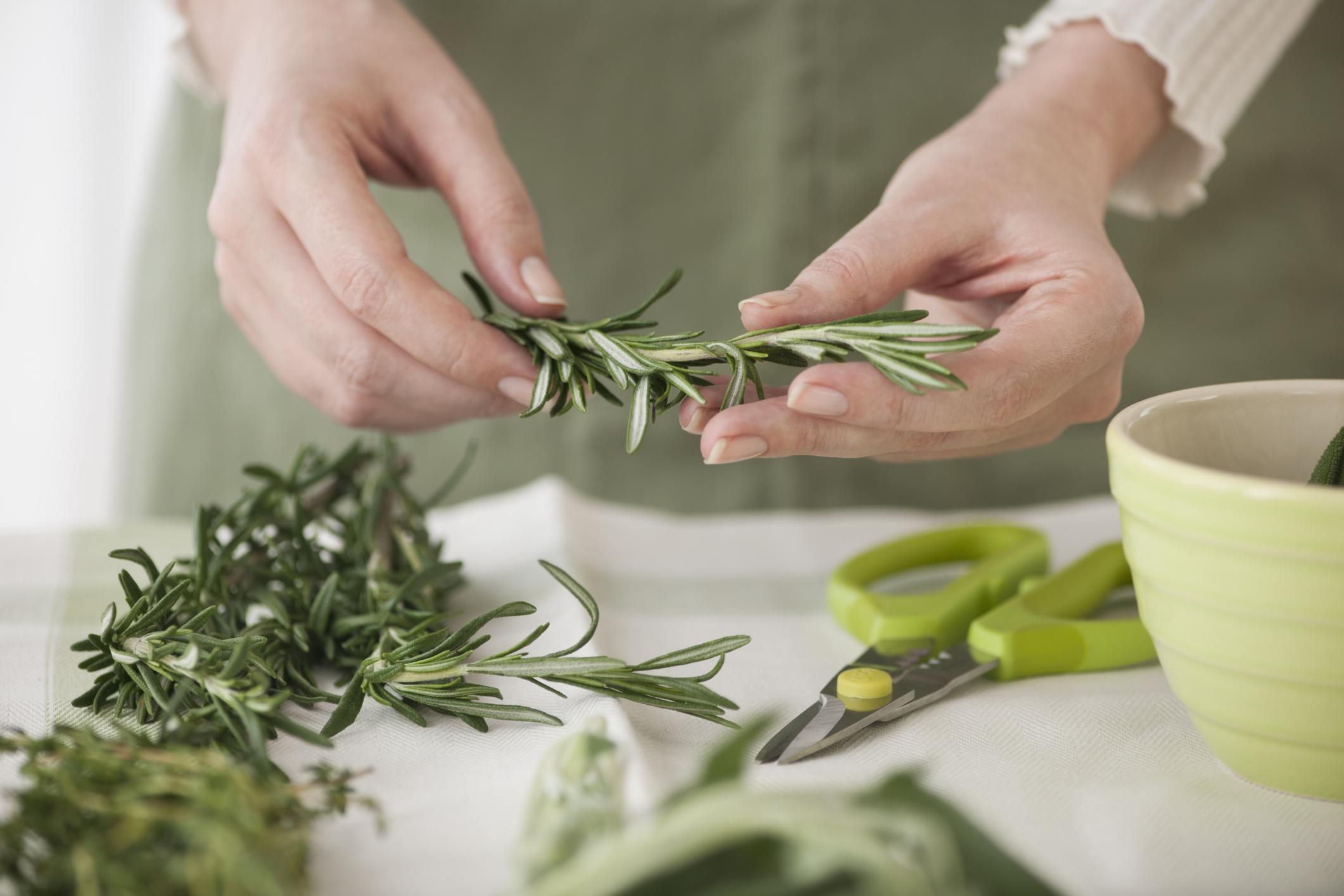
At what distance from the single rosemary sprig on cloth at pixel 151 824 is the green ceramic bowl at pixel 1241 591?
1.29 ft

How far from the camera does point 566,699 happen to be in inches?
25.8

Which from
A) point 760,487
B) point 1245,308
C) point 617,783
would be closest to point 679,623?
point 617,783

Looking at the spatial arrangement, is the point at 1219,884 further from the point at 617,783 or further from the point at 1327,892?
the point at 617,783

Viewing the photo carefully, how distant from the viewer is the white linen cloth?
50cm

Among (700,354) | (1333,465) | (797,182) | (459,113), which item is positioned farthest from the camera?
(797,182)

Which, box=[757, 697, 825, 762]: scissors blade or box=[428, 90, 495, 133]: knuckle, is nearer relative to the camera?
box=[757, 697, 825, 762]: scissors blade

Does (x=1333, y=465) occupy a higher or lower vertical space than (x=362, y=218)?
lower

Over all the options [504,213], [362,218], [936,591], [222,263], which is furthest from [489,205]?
[936,591]

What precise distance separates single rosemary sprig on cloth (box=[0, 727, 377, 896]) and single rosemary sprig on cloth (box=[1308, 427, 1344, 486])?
50 centimetres

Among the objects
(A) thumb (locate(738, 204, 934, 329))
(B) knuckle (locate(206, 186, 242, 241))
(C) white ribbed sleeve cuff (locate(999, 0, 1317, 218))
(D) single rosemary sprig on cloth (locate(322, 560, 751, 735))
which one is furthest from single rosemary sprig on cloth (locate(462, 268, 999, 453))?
(C) white ribbed sleeve cuff (locate(999, 0, 1317, 218))

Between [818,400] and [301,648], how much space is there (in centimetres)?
36

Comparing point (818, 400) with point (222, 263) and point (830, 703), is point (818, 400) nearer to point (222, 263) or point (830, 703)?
point (830, 703)

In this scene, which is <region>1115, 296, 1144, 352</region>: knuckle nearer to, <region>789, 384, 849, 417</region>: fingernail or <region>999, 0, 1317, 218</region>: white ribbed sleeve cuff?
<region>789, 384, 849, 417</region>: fingernail

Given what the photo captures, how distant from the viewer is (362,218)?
0.78 meters
